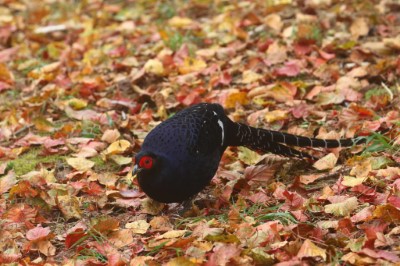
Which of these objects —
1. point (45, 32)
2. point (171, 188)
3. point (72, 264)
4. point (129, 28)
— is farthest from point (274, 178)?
point (45, 32)

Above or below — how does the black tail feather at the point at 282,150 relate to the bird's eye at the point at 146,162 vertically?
below

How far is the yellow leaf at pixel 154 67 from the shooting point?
23.0 feet

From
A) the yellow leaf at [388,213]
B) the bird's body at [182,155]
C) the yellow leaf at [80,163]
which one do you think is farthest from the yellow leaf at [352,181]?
the yellow leaf at [80,163]

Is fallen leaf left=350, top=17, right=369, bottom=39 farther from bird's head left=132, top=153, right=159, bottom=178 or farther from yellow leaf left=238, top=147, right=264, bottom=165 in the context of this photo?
bird's head left=132, top=153, right=159, bottom=178

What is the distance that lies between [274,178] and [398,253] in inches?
61.4

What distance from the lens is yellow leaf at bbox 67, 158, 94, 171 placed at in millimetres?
5387

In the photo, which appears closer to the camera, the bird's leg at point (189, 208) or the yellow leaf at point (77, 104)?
the bird's leg at point (189, 208)

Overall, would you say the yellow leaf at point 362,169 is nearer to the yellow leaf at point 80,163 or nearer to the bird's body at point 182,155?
the bird's body at point 182,155

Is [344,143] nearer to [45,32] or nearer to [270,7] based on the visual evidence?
[270,7]

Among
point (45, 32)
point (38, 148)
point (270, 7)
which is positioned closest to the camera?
point (38, 148)

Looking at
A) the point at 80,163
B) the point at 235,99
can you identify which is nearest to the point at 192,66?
the point at 235,99

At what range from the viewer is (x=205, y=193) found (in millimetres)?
5059

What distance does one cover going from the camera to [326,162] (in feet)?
16.6

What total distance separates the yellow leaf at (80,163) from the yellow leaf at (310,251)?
220cm
